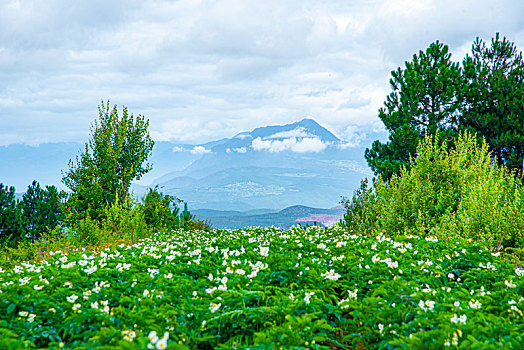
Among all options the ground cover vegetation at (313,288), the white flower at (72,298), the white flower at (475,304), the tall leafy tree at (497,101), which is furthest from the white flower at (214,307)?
the tall leafy tree at (497,101)

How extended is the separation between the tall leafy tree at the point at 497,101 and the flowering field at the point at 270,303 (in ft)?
45.3

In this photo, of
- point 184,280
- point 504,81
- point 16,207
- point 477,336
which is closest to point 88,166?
point 16,207

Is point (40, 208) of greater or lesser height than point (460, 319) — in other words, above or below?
below

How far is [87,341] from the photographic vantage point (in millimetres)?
3592

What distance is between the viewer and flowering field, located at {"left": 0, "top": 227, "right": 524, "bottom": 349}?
11.5 feet

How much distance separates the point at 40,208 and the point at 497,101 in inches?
1094

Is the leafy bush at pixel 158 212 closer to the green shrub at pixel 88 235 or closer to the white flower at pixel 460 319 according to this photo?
the green shrub at pixel 88 235

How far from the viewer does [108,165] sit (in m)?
19.6

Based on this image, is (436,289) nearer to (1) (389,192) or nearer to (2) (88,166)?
(1) (389,192)

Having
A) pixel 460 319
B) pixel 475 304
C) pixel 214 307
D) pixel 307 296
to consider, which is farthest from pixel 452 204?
pixel 214 307

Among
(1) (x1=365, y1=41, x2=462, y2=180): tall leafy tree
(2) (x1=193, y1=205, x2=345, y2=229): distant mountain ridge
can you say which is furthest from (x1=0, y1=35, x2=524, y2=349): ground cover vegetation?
(2) (x1=193, y1=205, x2=345, y2=229): distant mountain ridge

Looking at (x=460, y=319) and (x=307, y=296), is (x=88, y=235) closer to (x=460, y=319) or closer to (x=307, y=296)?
(x=307, y=296)

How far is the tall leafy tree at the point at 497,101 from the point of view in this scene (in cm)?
1738

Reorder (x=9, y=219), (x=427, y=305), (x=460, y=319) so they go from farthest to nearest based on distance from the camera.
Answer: (x=9, y=219), (x=427, y=305), (x=460, y=319)
